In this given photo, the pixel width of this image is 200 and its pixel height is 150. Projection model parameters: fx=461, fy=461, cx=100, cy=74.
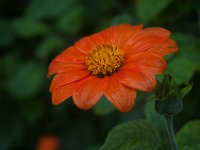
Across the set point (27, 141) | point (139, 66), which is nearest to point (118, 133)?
point (139, 66)

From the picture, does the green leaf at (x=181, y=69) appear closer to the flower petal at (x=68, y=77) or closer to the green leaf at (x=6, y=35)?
the flower petal at (x=68, y=77)

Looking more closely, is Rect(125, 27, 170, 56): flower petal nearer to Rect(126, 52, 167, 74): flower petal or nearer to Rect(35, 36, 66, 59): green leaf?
Rect(126, 52, 167, 74): flower petal

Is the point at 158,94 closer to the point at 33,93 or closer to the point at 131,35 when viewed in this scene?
the point at 131,35

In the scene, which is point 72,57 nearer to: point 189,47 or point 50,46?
point 189,47

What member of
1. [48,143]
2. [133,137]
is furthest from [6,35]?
[133,137]

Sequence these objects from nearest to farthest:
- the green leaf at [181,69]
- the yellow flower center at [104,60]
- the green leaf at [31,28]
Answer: the yellow flower center at [104,60] < the green leaf at [181,69] < the green leaf at [31,28]

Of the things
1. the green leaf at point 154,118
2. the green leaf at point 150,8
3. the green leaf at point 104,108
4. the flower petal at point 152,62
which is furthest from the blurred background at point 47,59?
the flower petal at point 152,62
